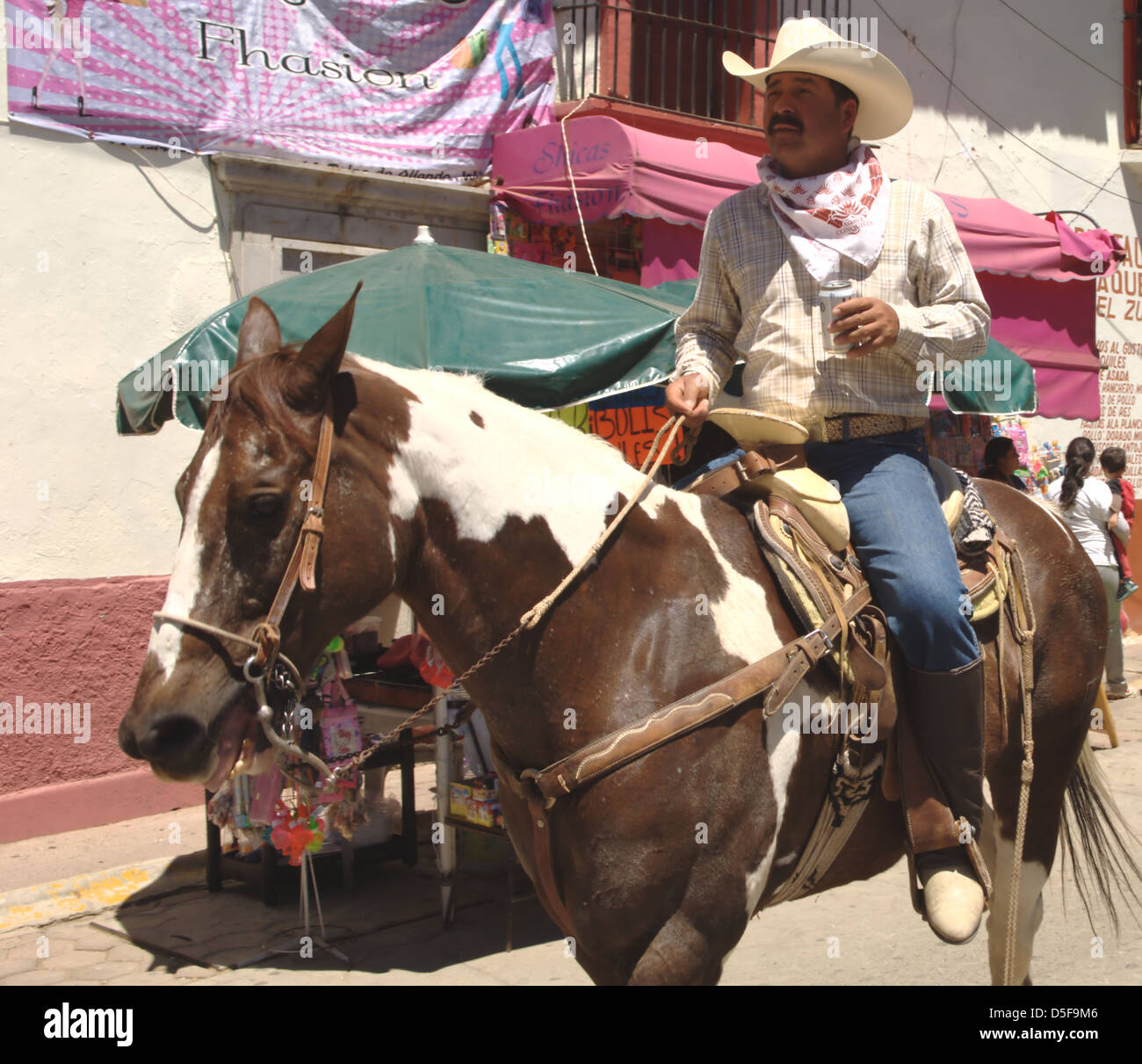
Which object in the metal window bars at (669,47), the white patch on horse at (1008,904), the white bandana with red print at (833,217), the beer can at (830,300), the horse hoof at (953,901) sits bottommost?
the white patch on horse at (1008,904)

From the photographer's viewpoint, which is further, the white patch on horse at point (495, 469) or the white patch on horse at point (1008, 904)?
the white patch on horse at point (1008, 904)

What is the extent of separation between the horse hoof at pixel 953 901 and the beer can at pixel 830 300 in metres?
1.34

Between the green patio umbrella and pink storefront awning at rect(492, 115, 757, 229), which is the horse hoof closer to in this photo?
the green patio umbrella

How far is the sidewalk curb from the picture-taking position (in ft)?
16.8

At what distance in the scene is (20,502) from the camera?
6301mm

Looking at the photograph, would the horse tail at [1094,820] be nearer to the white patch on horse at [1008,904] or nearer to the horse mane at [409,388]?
the white patch on horse at [1008,904]

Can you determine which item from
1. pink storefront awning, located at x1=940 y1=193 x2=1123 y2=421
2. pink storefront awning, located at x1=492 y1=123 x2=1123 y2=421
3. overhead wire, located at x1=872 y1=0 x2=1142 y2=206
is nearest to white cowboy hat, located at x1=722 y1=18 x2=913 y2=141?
pink storefront awning, located at x1=492 y1=123 x2=1123 y2=421

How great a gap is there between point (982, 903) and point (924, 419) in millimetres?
1273

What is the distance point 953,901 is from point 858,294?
1.54m

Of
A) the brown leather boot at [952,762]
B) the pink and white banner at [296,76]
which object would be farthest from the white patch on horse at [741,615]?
the pink and white banner at [296,76]

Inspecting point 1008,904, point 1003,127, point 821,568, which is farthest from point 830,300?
point 1003,127

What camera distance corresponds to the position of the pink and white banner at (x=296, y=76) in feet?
21.3

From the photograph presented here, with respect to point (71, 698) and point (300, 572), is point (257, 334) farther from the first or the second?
point (71, 698)

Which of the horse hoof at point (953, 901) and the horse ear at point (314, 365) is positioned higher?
the horse ear at point (314, 365)
